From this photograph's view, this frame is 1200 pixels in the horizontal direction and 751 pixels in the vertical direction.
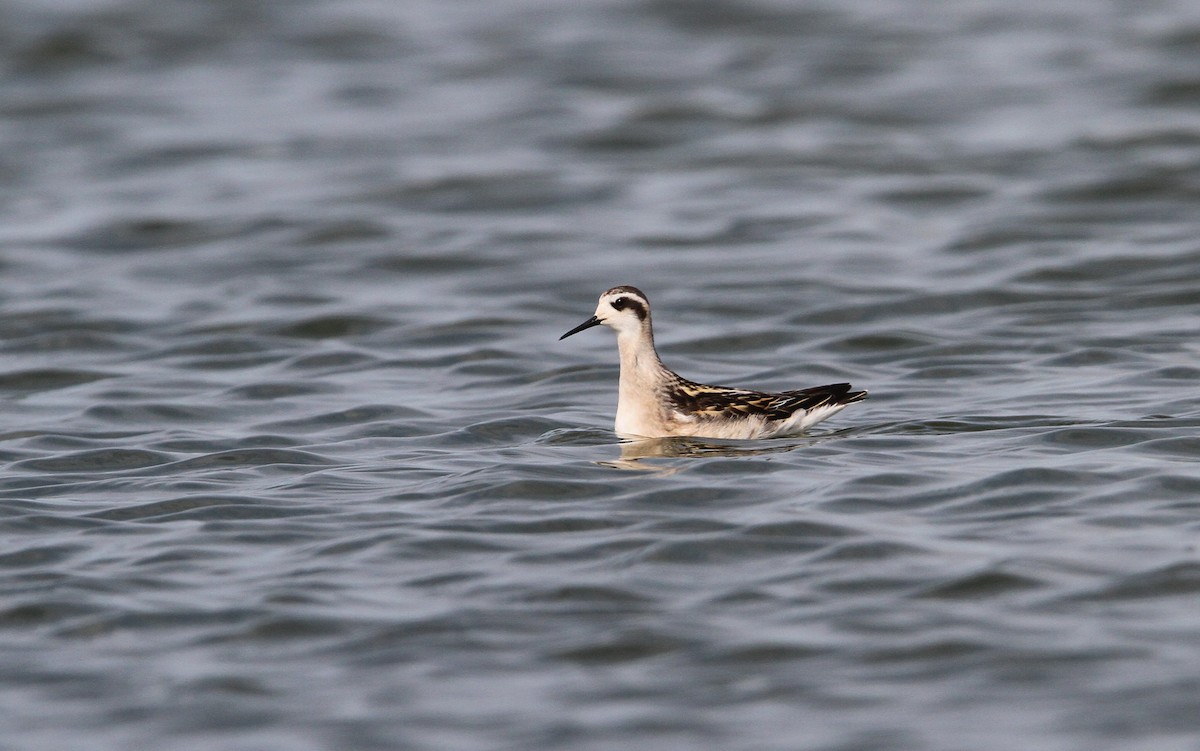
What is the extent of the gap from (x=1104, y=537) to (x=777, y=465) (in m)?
2.52

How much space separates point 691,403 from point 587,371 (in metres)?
3.08

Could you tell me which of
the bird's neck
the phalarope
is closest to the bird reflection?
the phalarope

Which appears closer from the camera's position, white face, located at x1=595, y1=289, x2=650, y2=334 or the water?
the water

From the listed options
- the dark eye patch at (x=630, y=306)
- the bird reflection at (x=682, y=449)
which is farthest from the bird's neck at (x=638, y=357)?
the bird reflection at (x=682, y=449)

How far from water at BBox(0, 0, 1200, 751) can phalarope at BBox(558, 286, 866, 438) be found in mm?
225

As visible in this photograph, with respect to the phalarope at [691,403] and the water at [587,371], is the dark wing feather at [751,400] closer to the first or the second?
the phalarope at [691,403]

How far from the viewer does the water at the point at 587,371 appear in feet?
26.9

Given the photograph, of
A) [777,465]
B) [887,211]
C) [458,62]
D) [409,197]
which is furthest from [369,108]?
[777,465]

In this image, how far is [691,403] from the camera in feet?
41.1

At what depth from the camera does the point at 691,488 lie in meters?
11.1

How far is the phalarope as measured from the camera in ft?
40.7

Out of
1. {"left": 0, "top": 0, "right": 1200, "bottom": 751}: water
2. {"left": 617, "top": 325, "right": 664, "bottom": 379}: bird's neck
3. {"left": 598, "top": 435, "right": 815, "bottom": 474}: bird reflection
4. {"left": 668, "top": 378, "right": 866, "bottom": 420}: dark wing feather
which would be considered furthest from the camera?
{"left": 617, "top": 325, "right": 664, "bottom": 379}: bird's neck

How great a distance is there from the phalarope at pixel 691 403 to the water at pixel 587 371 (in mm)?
225

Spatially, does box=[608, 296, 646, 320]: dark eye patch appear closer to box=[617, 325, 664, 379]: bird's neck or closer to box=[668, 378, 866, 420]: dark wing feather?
box=[617, 325, 664, 379]: bird's neck
